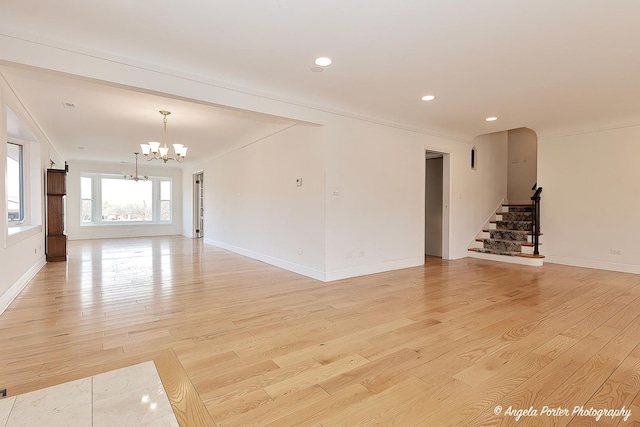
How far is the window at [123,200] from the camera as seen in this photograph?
10363 mm

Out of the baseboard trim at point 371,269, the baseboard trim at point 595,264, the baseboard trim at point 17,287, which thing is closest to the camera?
the baseboard trim at point 17,287

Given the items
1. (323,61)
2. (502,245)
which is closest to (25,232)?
(323,61)

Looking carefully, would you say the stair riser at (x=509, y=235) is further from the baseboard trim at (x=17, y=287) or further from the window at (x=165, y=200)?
the window at (x=165, y=200)

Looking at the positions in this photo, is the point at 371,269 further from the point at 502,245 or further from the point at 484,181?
the point at 484,181

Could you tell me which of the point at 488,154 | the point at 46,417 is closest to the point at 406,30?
the point at 46,417

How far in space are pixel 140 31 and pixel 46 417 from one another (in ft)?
9.16

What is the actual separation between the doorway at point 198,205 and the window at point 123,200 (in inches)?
68.9

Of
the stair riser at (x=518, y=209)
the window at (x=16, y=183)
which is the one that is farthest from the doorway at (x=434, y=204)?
the window at (x=16, y=183)

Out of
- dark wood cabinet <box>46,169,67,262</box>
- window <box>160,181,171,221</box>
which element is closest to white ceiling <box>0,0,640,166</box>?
dark wood cabinet <box>46,169,67,262</box>

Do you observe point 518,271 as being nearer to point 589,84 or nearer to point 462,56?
point 589,84

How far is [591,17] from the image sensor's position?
7.98 ft

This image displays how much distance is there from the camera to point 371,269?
16.9ft

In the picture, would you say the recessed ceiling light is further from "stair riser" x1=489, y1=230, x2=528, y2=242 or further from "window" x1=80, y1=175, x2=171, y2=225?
"window" x1=80, y1=175, x2=171, y2=225

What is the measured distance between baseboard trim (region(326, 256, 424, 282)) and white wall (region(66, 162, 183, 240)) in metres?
9.01
